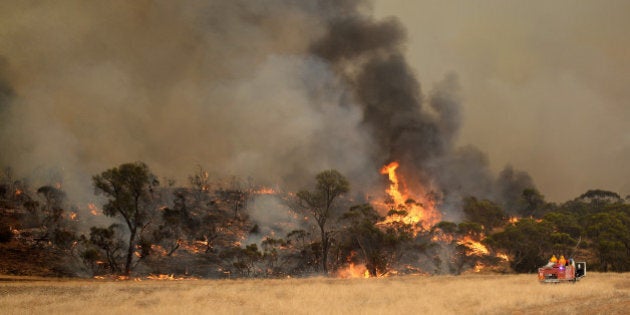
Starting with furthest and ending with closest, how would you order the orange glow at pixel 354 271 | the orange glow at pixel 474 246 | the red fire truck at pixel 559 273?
the orange glow at pixel 474 246
the orange glow at pixel 354 271
the red fire truck at pixel 559 273

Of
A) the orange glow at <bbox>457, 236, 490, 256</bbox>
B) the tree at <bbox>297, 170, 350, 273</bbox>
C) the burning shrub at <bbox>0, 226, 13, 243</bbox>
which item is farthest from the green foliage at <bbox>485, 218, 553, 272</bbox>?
the burning shrub at <bbox>0, 226, 13, 243</bbox>

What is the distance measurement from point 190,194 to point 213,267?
34.3 metres

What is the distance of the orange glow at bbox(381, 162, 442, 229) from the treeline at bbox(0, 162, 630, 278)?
1.92 metres

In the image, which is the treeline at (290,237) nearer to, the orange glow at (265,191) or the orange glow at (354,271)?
the orange glow at (354,271)

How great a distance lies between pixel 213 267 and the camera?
70562mm

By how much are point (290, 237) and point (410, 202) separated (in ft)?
76.3

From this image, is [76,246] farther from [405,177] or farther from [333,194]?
[405,177]

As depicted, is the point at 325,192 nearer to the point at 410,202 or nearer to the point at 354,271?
the point at 354,271

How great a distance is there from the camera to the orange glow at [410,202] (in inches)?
3393

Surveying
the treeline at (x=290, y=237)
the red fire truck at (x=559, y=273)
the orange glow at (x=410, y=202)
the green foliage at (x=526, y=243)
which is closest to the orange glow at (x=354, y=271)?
the treeline at (x=290, y=237)

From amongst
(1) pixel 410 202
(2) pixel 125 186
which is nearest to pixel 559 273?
(2) pixel 125 186

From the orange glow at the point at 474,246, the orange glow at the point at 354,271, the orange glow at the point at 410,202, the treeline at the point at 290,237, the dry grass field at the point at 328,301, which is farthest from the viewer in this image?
the orange glow at the point at 410,202

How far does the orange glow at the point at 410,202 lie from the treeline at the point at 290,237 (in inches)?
75.6

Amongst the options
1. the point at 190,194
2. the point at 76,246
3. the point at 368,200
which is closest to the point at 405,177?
the point at 368,200
